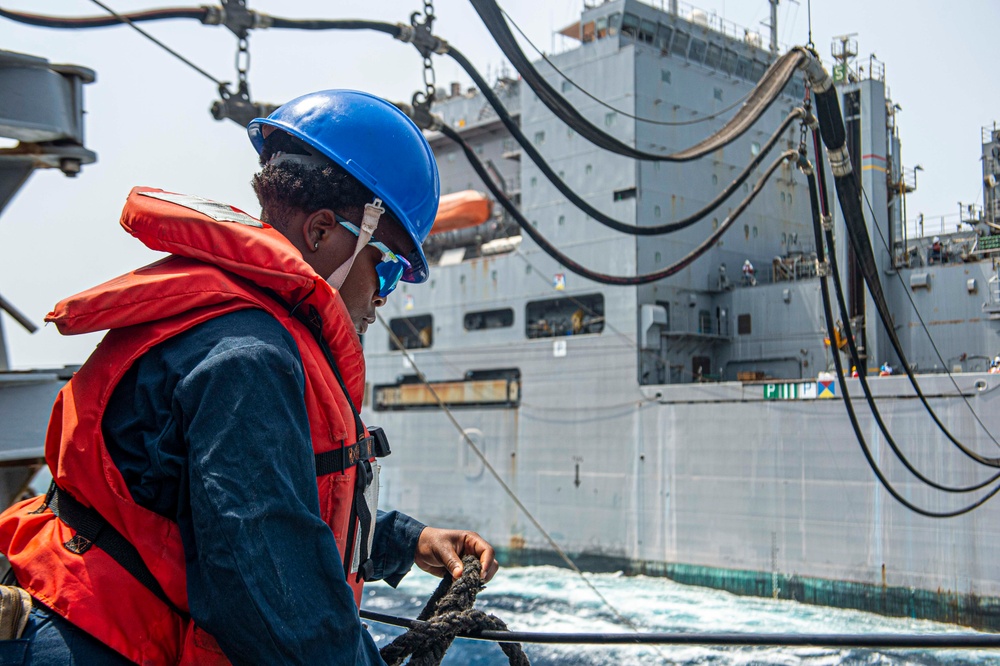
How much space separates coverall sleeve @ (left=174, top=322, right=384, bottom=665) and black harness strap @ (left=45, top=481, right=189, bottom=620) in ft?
0.24

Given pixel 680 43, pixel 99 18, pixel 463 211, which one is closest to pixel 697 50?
pixel 680 43

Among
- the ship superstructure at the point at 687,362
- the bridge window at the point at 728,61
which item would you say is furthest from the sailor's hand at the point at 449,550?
the bridge window at the point at 728,61

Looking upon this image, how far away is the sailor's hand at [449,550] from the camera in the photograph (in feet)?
4.62

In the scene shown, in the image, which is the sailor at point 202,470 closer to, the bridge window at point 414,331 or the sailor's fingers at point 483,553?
the sailor's fingers at point 483,553

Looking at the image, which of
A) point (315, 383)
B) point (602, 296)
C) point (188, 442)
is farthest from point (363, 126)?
point (602, 296)

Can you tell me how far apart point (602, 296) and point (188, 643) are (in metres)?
13.2

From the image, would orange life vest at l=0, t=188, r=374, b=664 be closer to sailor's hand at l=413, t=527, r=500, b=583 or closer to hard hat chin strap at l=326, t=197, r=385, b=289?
hard hat chin strap at l=326, t=197, r=385, b=289

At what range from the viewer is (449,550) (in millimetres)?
1436

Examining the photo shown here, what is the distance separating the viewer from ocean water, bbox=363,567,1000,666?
9.09 metres

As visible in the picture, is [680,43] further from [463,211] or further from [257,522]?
[257,522]

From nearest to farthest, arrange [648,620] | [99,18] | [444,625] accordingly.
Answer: [444,625]
[99,18]
[648,620]

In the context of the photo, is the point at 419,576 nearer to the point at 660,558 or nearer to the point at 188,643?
the point at 660,558

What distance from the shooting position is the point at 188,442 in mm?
884

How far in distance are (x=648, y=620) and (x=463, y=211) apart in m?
8.01
